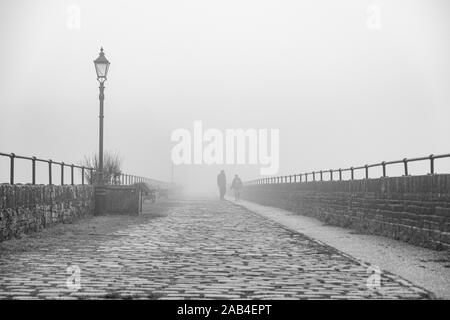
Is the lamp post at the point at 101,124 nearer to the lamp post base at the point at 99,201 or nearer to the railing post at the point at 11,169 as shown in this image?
the lamp post base at the point at 99,201

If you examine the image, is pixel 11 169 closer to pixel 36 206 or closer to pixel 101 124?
pixel 36 206

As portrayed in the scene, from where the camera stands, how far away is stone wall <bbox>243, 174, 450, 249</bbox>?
9883mm

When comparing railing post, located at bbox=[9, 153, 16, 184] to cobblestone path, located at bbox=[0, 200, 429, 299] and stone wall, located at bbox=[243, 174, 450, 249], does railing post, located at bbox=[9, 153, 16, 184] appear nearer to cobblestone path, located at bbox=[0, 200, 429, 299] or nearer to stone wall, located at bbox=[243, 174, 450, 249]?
cobblestone path, located at bbox=[0, 200, 429, 299]

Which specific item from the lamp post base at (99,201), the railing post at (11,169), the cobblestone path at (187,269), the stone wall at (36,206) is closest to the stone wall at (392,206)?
the cobblestone path at (187,269)

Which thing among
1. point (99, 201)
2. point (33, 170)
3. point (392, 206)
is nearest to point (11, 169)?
point (33, 170)

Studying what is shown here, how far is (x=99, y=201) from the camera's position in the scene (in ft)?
62.3

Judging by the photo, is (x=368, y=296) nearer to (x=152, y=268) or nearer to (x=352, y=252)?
(x=152, y=268)

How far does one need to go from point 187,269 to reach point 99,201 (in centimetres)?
1189

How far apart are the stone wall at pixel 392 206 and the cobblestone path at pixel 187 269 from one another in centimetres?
175

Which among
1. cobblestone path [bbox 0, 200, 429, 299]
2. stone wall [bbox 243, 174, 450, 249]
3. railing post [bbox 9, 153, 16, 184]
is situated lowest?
cobblestone path [bbox 0, 200, 429, 299]

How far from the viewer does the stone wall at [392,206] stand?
9883 mm

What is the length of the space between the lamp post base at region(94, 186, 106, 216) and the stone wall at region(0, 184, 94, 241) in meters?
1.64

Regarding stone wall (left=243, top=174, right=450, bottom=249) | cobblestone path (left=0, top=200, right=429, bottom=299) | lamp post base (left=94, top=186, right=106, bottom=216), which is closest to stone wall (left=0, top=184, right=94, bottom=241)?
cobblestone path (left=0, top=200, right=429, bottom=299)
